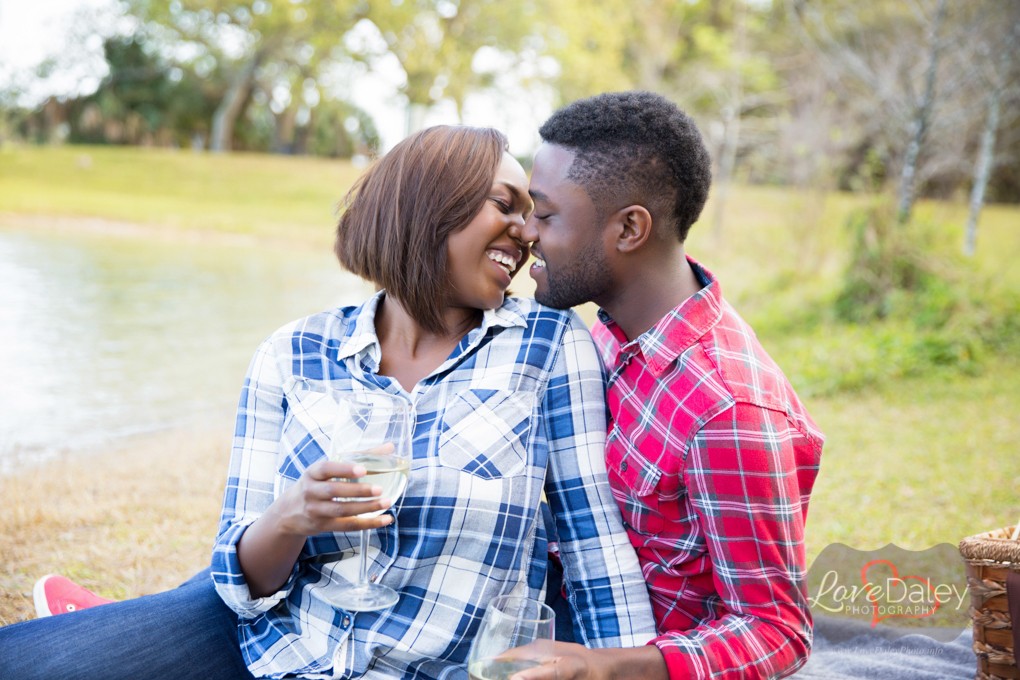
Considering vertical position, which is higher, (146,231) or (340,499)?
(146,231)

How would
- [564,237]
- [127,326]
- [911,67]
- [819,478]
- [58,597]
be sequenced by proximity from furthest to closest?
[127,326] < [911,67] < [819,478] < [58,597] < [564,237]

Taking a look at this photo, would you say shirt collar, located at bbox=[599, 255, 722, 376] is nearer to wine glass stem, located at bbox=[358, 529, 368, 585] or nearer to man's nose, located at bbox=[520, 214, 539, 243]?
man's nose, located at bbox=[520, 214, 539, 243]

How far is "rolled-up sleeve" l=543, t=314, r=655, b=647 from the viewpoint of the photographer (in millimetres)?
1712

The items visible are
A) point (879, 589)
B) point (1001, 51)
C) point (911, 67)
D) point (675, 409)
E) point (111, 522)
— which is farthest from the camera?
point (911, 67)

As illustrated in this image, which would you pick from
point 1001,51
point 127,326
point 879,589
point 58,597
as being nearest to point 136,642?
point 58,597

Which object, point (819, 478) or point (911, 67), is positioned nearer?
point (819, 478)

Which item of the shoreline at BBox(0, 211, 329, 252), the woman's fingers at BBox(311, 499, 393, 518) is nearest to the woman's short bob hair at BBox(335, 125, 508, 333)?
the woman's fingers at BBox(311, 499, 393, 518)

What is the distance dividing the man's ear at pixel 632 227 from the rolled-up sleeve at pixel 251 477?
903 mm

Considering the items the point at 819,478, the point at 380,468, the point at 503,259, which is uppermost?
the point at 503,259

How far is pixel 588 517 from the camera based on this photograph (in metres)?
1.77

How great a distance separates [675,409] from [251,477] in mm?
1002

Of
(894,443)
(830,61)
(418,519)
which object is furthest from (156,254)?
(418,519)

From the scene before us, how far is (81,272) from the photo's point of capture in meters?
12.6

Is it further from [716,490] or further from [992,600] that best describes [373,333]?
[992,600]
